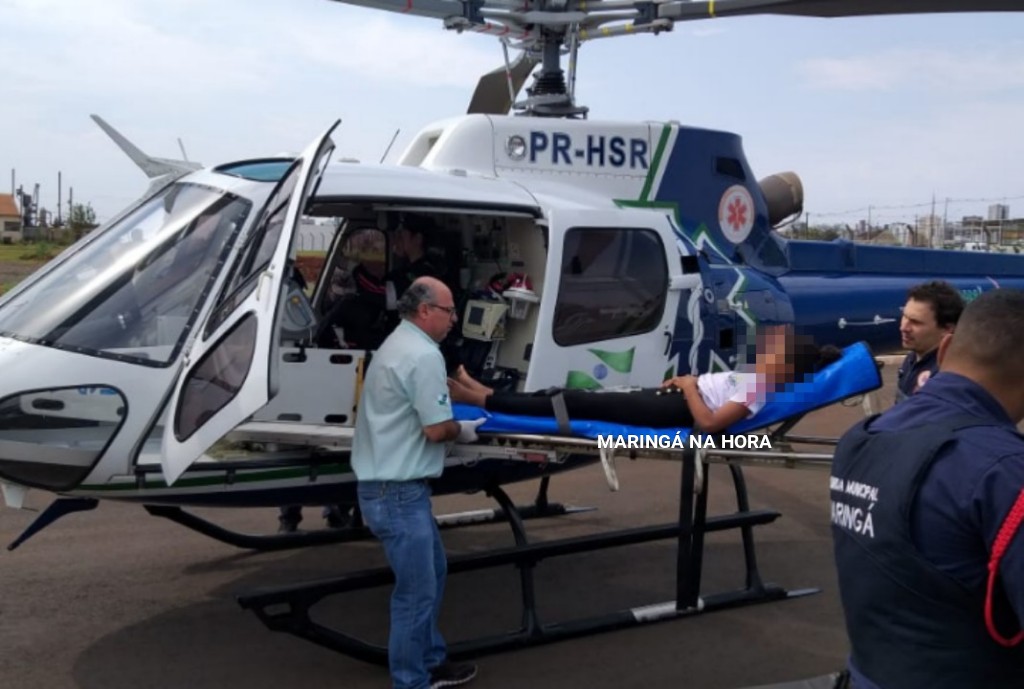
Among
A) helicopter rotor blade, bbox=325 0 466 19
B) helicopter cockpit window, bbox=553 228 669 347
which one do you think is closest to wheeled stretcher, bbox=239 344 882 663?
helicopter cockpit window, bbox=553 228 669 347

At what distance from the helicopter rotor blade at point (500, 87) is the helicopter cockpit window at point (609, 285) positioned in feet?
6.57

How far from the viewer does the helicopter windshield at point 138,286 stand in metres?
4.25

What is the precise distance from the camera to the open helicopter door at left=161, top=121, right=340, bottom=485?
11.7 feet

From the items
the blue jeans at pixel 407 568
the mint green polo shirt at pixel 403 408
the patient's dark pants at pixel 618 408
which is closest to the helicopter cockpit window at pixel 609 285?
the patient's dark pants at pixel 618 408

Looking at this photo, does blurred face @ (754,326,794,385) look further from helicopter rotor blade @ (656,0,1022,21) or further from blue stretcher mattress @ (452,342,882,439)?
helicopter rotor blade @ (656,0,1022,21)

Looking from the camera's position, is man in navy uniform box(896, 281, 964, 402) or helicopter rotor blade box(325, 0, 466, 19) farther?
helicopter rotor blade box(325, 0, 466, 19)

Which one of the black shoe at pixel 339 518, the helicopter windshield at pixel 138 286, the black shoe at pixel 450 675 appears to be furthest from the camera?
the black shoe at pixel 339 518

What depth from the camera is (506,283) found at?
5.51 metres

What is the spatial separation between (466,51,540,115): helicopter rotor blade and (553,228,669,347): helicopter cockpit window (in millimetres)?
2004

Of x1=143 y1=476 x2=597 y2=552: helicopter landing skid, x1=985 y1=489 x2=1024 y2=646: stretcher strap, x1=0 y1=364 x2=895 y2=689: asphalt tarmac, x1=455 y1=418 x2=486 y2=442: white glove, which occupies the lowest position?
x1=0 y1=364 x2=895 y2=689: asphalt tarmac

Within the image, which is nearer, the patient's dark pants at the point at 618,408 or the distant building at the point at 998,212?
the patient's dark pants at the point at 618,408

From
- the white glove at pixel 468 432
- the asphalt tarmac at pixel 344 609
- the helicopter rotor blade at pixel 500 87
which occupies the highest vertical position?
the helicopter rotor blade at pixel 500 87

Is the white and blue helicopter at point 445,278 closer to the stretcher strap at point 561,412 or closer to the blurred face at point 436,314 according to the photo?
the stretcher strap at point 561,412

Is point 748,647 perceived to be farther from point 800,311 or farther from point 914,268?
point 914,268
